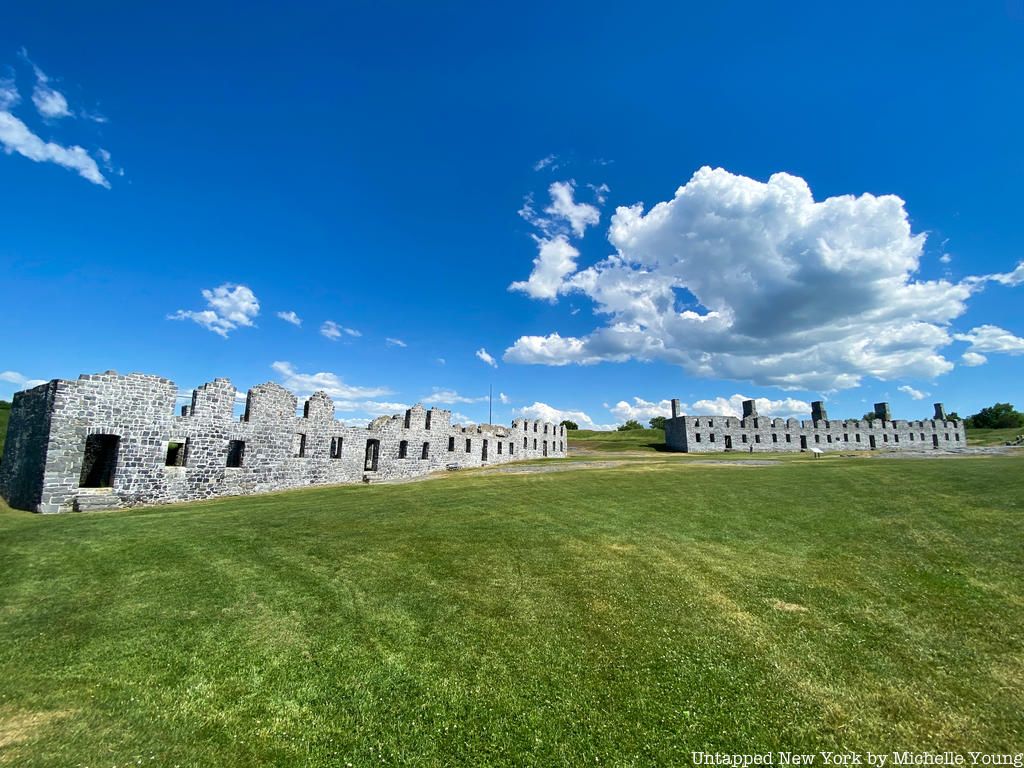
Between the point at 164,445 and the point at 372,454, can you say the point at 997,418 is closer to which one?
the point at 372,454

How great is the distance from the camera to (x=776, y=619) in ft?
23.0

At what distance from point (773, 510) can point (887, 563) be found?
4.77m

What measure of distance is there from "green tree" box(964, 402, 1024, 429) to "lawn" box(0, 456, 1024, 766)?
118 metres

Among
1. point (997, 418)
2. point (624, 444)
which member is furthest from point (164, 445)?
point (997, 418)

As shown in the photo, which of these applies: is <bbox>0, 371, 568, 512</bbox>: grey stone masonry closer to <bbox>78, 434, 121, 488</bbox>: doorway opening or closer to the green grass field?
<bbox>78, 434, 121, 488</bbox>: doorway opening

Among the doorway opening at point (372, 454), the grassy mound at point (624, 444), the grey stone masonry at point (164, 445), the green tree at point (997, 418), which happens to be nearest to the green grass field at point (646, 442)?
the grassy mound at point (624, 444)

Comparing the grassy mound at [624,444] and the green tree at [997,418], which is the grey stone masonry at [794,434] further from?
A: the green tree at [997,418]

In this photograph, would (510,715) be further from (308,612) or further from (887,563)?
(887,563)

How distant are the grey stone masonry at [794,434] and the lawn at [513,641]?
47719 millimetres

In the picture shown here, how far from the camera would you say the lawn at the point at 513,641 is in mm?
4582

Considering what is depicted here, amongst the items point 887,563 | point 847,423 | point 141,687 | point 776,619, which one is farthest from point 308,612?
point 847,423

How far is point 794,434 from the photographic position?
59.8 metres

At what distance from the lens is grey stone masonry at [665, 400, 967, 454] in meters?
58.3

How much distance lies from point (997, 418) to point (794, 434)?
74.0 meters
